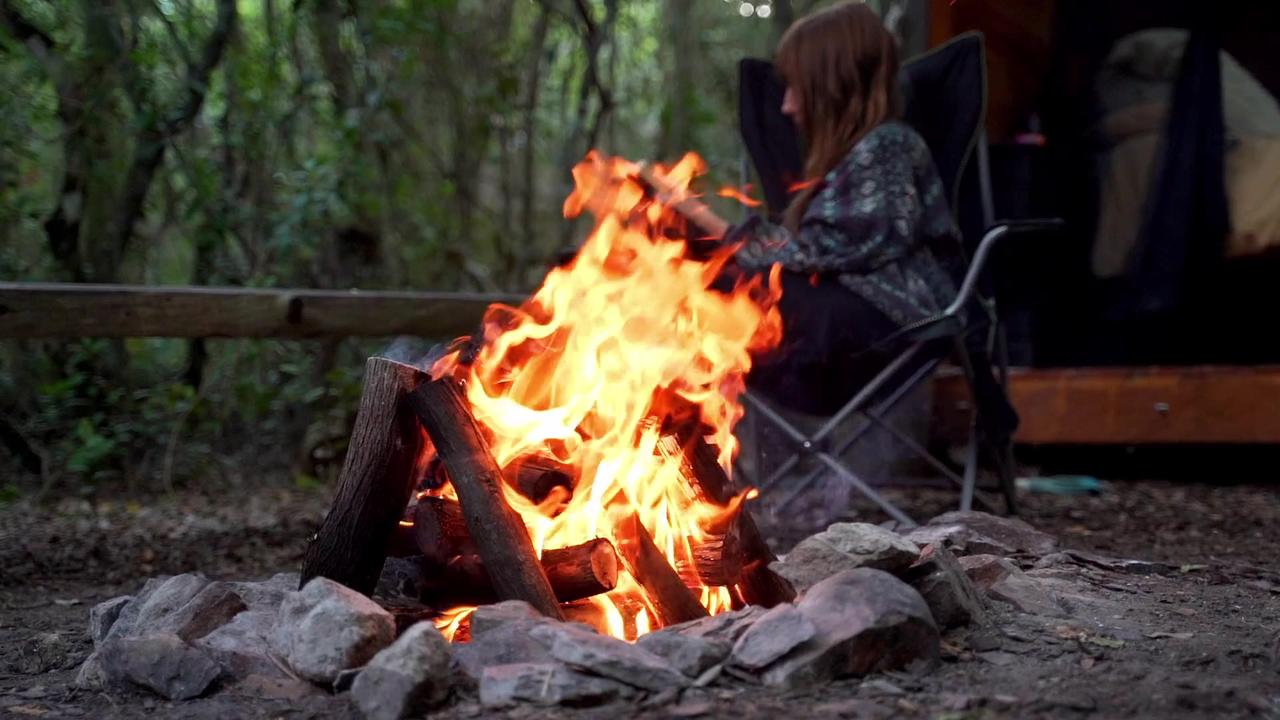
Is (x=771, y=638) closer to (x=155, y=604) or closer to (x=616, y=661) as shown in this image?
(x=616, y=661)

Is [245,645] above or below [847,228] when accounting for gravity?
below

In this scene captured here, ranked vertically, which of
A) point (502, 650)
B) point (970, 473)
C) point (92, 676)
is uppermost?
point (502, 650)

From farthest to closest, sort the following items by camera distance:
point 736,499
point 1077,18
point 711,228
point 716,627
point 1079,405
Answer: point 1077,18 < point 1079,405 < point 711,228 < point 736,499 < point 716,627

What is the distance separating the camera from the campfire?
2141mm

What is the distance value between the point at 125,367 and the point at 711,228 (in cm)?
314

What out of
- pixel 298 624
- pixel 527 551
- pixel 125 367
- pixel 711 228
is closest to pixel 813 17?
pixel 711 228

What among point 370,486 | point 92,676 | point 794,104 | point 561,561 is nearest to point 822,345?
point 794,104

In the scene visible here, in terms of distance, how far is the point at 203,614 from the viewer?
2.20 meters

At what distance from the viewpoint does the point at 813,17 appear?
3617 millimetres

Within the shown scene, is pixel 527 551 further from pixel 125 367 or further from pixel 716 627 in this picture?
pixel 125 367

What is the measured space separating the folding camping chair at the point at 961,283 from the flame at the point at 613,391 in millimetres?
882

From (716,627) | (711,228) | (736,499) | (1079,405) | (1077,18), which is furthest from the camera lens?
(1077,18)

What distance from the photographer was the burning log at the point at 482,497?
2.06 m

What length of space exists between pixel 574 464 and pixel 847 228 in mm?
1472
